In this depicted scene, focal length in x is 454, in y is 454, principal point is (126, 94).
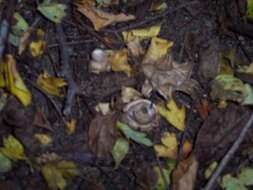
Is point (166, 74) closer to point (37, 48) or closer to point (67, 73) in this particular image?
point (67, 73)

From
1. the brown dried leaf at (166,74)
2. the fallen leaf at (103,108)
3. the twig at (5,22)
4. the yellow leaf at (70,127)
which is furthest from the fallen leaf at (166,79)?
the twig at (5,22)

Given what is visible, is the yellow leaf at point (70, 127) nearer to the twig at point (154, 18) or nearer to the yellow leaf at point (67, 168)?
the yellow leaf at point (67, 168)

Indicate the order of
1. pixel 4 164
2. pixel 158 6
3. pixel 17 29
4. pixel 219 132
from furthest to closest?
pixel 158 6, pixel 17 29, pixel 219 132, pixel 4 164

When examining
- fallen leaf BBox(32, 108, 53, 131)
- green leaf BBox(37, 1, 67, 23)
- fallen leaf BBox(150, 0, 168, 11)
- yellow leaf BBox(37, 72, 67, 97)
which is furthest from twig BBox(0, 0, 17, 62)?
fallen leaf BBox(150, 0, 168, 11)

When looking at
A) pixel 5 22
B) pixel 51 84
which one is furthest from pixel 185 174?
pixel 5 22

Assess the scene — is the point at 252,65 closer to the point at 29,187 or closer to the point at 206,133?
the point at 206,133

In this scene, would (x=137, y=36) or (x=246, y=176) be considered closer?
(x=246, y=176)
